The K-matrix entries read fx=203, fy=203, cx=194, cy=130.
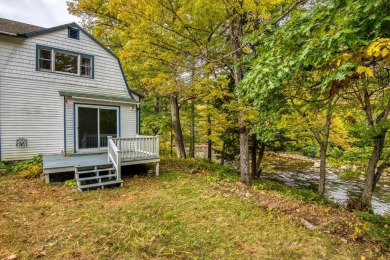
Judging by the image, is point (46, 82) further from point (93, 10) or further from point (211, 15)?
point (211, 15)

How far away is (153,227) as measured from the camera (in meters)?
3.95

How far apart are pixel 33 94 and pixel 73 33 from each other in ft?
10.7

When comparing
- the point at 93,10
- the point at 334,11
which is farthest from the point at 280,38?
the point at 93,10

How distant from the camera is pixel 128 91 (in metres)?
10.9

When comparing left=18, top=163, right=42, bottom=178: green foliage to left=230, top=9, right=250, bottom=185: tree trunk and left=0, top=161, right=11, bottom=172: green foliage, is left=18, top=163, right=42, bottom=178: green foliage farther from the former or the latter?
left=230, top=9, right=250, bottom=185: tree trunk

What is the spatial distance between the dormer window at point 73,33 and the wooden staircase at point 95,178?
624cm

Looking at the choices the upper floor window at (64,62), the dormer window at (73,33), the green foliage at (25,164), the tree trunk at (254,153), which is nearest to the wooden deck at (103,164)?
the green foliage at (25,164)

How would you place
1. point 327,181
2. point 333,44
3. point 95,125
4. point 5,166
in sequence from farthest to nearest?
point 327,181
point 95,125
point 5,166
point 333,44

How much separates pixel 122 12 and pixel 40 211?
5622 millimetres

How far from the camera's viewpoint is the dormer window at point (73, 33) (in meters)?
9.14

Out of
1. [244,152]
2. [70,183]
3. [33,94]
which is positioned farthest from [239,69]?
[33,94]

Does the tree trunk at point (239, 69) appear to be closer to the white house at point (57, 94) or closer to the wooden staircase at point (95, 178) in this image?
the wooden staircase at point (95, 178)

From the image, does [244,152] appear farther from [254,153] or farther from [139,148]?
[254,153]

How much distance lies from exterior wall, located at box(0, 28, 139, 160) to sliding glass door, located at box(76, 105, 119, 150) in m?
0.48
